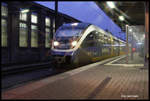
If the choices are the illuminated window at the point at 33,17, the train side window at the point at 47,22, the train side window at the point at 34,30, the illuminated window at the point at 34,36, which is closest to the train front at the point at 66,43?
the illuminated window at the point at 33,17

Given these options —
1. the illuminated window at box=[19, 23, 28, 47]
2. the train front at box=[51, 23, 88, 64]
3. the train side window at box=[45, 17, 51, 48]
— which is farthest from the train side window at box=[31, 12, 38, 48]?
the train front at box=[51, 23, 88, 64]

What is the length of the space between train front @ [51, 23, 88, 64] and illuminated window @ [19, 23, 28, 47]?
27.8 ft

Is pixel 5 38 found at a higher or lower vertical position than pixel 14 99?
higher

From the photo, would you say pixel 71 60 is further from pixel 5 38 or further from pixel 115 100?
pixel 5 38

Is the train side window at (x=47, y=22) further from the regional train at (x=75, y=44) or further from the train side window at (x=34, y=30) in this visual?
the regional train at (x=75, y=44)

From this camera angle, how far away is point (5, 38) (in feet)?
67.6

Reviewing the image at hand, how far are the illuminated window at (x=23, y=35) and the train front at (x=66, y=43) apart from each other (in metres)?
8.47

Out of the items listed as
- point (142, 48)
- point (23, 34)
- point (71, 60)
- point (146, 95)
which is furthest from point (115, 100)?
point (23, 34)

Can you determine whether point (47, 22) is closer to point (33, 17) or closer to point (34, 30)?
point (34, 30)

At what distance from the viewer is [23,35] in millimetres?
23156

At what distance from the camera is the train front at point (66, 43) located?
13531mm

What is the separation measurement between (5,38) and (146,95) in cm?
1637

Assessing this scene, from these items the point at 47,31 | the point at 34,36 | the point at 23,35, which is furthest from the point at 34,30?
the point at 47,31

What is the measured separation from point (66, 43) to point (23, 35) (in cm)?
1022
